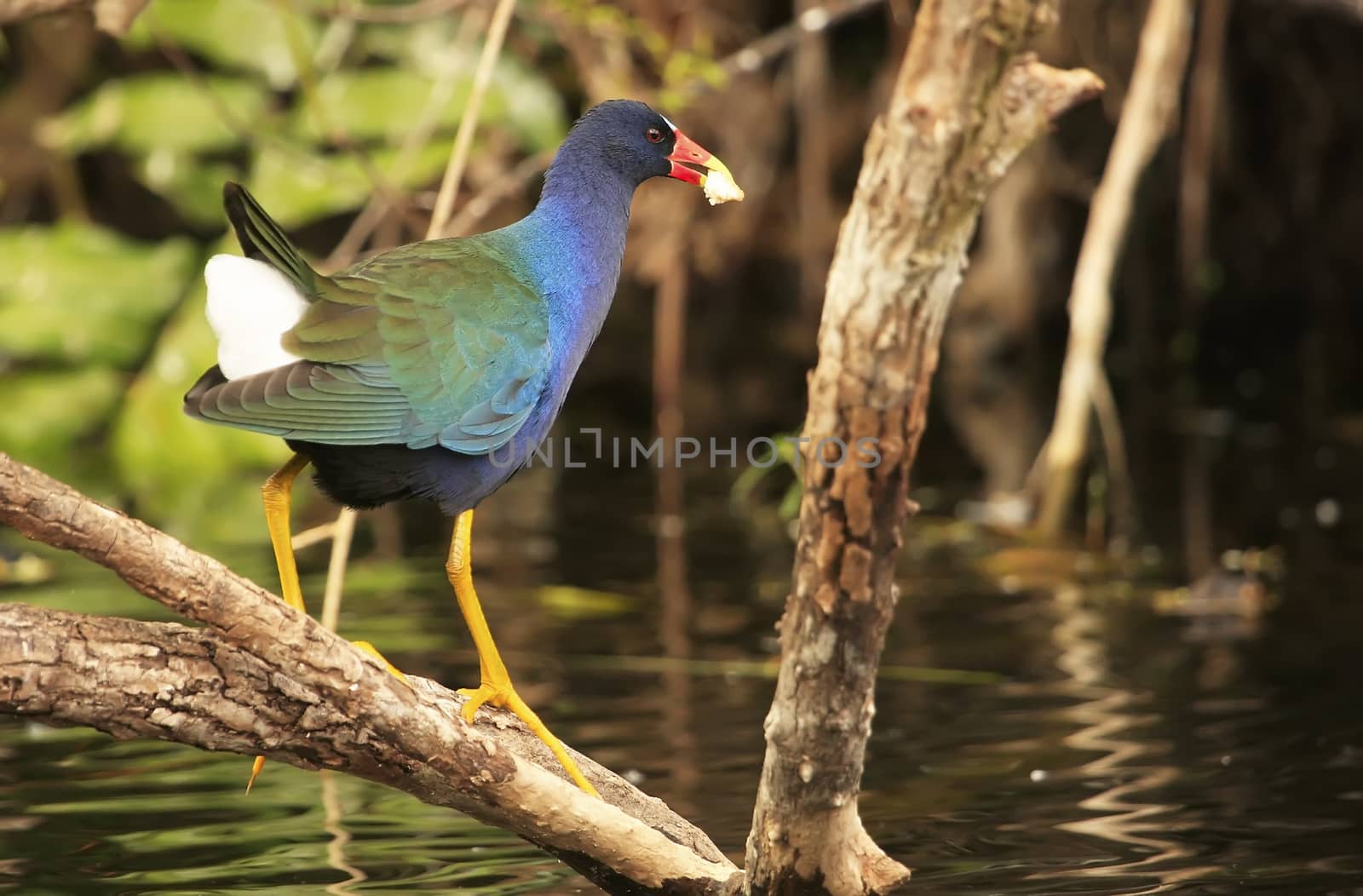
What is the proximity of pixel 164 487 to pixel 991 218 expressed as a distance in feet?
16.2

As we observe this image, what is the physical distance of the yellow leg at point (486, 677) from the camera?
304 centimetres

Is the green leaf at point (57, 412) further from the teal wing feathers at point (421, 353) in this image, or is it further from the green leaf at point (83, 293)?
the teal wing feathers at point (421, 353)

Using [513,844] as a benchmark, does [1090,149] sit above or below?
above

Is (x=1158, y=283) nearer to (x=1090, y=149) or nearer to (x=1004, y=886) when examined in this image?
(x=1090, y=149)

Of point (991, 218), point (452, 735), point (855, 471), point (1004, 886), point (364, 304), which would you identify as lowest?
point (1004, 886)

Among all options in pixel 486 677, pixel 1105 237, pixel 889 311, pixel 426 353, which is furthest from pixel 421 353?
pixel 1105 237

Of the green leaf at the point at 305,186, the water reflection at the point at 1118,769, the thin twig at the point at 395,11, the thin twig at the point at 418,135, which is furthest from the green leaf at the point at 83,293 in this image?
the water reflection at the point at 1118,769

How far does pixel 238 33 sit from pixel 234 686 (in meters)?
6.66

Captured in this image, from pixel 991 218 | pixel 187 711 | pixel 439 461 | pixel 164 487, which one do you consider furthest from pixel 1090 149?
pixel 187 711

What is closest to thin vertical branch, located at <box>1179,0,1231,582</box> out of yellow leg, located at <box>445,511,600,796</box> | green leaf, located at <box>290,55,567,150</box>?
green leaf, located at <box>290,55,567,150</box>

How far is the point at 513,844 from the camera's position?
3.70m

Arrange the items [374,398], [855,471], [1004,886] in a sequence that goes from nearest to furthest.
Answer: [855,471] < [374,398] < [1004,886]

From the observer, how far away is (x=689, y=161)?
11.9 ft

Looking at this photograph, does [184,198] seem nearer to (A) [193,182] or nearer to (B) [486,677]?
(A) [193,182]
